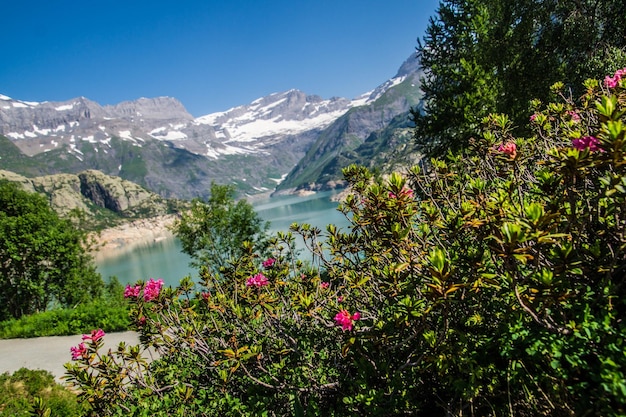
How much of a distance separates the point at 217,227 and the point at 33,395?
65.3 feet

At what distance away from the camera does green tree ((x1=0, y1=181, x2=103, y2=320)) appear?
2358 cm

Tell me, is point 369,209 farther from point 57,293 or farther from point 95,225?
point 95,225

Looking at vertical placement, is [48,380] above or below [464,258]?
below

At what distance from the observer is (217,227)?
92.0 ft

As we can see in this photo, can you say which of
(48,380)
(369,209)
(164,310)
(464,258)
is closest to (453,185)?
(369,209)

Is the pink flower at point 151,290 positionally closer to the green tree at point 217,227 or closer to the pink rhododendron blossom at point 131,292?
the pink rhododendron blossom at point 131,292

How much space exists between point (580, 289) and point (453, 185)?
3.06 metres

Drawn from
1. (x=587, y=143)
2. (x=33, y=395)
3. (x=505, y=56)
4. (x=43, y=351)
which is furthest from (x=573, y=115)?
(x=43, y=351)

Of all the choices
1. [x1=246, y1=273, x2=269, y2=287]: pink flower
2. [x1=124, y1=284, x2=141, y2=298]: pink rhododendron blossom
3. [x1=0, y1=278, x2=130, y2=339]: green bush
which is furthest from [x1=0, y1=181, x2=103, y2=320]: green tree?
[x1=246, y1=273, x2=269, y2=287]: pink flower

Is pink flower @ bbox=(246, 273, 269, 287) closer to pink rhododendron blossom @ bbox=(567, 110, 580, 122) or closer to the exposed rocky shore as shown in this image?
pink rhododendron blossom @ bbox=(567, 110, 580, 122)

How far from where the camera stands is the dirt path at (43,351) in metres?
11.8

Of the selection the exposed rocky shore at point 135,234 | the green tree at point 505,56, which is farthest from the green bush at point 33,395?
the exposed rocky shore at point 135,234

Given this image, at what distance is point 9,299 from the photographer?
82.4 ft

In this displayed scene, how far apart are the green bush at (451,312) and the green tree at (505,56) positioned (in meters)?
11.5
